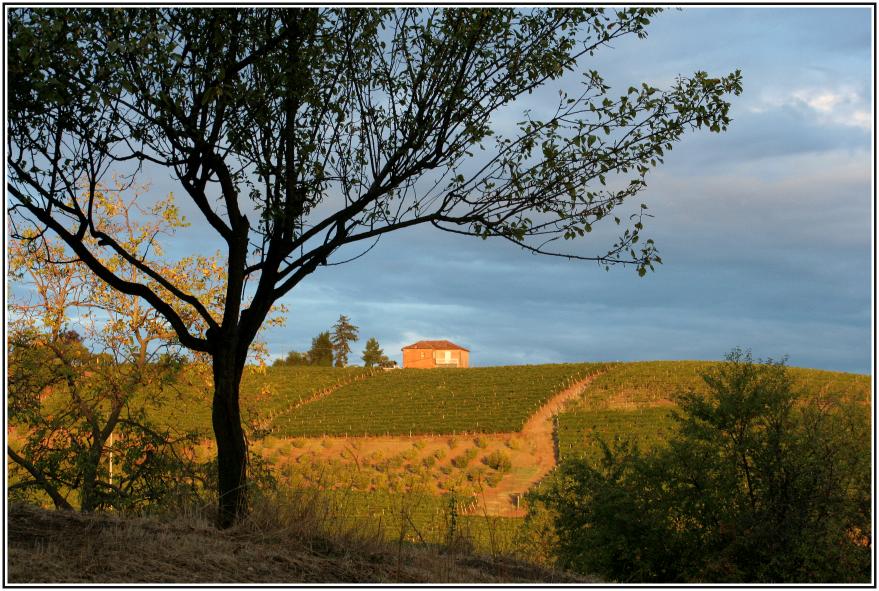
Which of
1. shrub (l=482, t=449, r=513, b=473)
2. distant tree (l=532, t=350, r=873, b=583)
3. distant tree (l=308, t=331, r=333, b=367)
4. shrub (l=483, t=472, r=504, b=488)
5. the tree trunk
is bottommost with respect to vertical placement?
shrub (l=483, t=472, r=504, b=488)

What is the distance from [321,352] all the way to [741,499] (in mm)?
101962

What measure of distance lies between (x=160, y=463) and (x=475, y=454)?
39057 mm

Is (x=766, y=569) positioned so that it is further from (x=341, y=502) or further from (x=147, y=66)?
(x=147, y=66)

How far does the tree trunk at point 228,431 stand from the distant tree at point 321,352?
4118 inches

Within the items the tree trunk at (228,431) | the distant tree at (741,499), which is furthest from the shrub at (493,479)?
the tree trunk at (228,431)

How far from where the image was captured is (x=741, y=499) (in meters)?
14.3

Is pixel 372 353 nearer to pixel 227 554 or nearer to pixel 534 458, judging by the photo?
pixel 534 458

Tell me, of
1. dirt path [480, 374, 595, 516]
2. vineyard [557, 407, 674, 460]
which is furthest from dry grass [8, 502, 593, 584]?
vineyard [557, 407, 674, 460]

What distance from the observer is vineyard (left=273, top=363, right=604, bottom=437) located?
57.7 metres

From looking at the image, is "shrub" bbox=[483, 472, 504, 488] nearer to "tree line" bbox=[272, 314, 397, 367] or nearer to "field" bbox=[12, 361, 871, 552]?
"field" bbox=[12, 361, 871, 552]

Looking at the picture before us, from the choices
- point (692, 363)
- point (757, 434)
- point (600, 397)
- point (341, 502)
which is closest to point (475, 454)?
point (600, 397)

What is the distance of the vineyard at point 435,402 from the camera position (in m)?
57.7

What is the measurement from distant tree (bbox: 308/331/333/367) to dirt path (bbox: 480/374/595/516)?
5307 centimetres

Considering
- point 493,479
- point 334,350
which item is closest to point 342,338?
point 334,350
